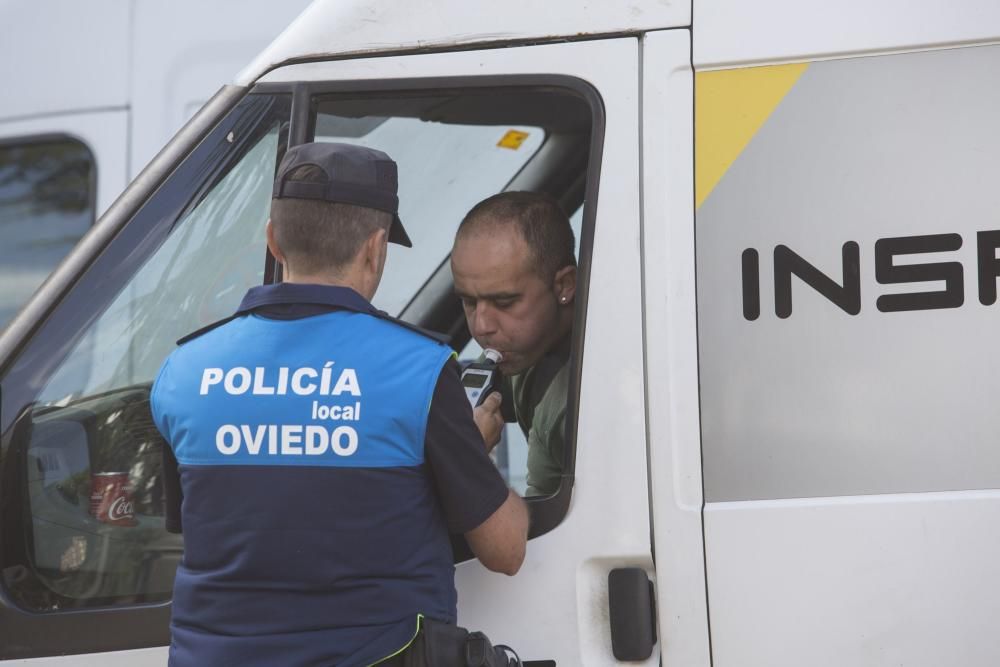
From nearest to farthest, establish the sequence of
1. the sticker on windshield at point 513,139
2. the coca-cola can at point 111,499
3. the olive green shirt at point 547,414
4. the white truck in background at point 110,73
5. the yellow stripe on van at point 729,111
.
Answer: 1. the yellow stripe on van at point 729,111
2. the coca-cola can at point 111,499
3. the olive green shirt at point 547,414
4. the sticker on windshield at point 513,139
5. the white truck in background at point 110,73

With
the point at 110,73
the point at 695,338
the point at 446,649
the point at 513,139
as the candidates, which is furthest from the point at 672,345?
the point at 110,73

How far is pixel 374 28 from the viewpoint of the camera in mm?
2168

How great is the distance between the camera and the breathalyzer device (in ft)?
7.95

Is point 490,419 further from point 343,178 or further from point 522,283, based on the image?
point 343,178

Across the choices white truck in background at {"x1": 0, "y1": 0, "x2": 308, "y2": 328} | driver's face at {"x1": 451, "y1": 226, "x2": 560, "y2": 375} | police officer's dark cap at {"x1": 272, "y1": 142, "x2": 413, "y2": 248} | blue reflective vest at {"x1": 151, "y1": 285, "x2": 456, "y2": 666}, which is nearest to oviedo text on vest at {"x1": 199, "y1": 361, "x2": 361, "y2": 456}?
blue reflective vest at {"x1": 151, "y1": 285, "x2": 456, "y2": 666}

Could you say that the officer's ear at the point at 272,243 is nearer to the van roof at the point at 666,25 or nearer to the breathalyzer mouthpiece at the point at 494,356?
the van roof at the point at 666,25

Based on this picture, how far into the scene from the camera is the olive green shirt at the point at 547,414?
7.72 ft

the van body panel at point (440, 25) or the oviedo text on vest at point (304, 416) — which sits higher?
the van body panel at point (440, 25)

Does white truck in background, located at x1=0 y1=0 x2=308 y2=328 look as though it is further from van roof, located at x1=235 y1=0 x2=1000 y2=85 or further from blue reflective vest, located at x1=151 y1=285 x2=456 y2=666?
blue reflective vest, located at x1=151 y1=285 x2=456 y2=666

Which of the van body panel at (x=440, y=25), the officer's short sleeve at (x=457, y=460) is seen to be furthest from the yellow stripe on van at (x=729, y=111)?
the officer's short sleeve at (x=457, y=460)

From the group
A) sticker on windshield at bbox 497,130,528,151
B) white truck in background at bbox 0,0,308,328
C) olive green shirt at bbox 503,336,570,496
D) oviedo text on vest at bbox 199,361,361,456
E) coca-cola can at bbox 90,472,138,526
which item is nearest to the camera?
oviedo text on vest at bbox 199,361,361,456

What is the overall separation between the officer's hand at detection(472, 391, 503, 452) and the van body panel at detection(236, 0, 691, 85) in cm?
68

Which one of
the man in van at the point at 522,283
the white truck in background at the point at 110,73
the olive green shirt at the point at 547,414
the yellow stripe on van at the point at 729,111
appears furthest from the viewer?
the white truck in background at the point at 110,73

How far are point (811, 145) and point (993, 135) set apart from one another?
11.5 inches
